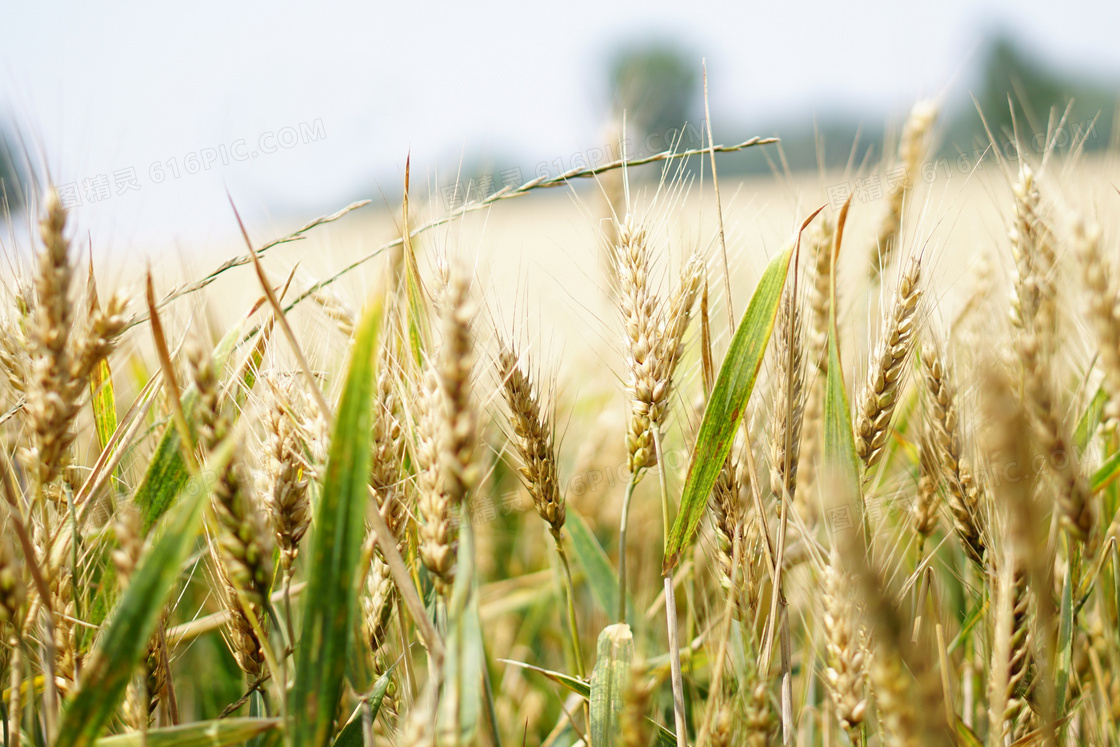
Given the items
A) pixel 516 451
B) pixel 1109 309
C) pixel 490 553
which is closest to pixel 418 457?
pixel 516 451

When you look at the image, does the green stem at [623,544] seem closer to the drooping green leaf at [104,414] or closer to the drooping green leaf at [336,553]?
the drooping green leaf at [336,553]

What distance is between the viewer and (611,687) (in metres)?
0.68

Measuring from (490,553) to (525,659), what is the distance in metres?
0.42

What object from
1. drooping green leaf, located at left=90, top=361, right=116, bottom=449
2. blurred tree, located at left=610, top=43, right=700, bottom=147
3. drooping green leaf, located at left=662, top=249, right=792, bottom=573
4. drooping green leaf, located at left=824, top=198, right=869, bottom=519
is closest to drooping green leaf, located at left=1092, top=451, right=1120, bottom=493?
drooping green leaf, located at left=824, top=198, right=869, bottom=519

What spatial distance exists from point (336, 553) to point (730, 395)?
424 millimetres

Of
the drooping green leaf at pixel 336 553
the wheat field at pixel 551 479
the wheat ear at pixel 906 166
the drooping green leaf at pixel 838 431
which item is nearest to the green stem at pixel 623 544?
the wheat field at pixel 551 479

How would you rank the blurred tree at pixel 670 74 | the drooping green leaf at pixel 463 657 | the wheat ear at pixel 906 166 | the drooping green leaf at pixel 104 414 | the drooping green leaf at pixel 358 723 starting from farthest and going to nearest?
the blurred tree at pixel 670 74 → the wheat ear at pixel 906 166 → the drooping green leaf at pixel 104 414 → the drooping green leaf at pixel 358 723 → the drooping green leaf at pixel 463 657

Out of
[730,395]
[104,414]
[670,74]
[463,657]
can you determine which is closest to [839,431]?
[730,395]

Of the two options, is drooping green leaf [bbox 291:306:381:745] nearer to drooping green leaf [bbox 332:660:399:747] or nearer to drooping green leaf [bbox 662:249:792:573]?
drooping green leaf [bbox 332:660:399:747]

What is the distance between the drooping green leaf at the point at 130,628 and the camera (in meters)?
0.46

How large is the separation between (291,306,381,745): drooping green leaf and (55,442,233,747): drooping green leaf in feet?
0.27

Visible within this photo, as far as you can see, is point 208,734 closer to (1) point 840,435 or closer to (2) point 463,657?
(2) point 463,657

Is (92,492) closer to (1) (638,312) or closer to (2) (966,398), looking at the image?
(1) (638,312)

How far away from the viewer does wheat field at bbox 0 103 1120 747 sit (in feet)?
1.58
